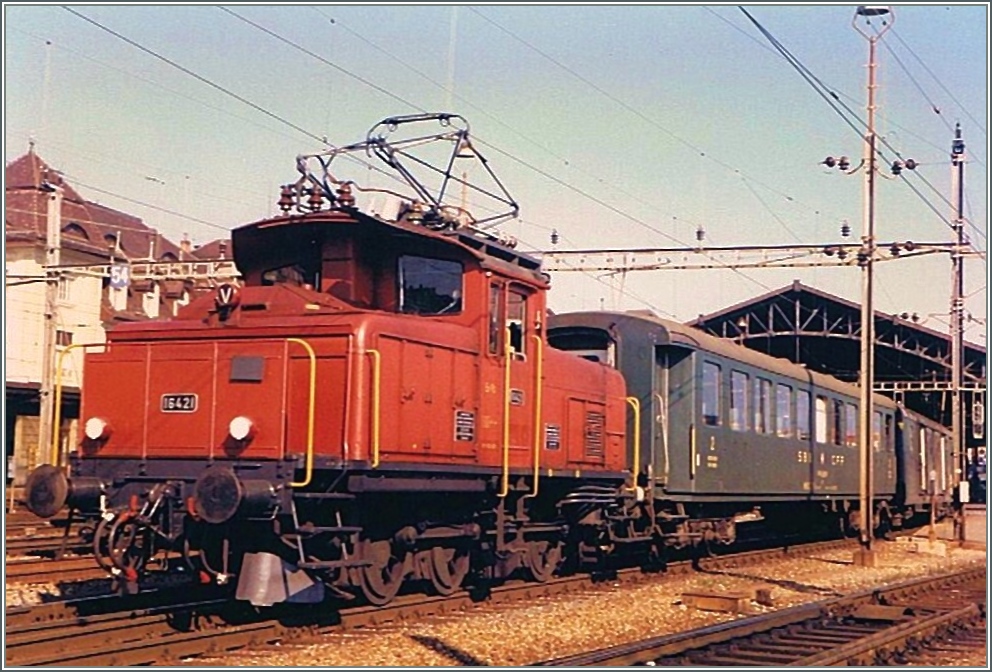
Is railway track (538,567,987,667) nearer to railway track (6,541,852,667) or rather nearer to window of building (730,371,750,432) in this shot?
railway track (6,541,852,667)

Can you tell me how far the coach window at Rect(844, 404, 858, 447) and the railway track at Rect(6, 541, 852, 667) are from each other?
14.1m

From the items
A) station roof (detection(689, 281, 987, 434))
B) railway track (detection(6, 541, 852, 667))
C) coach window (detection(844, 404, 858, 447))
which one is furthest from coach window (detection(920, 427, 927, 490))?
railway track (detection(6, 541, 852, 667))

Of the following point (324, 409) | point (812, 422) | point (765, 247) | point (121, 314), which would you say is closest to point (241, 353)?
point (324, 409)

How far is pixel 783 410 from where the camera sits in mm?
22250

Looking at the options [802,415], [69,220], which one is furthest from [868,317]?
[69,220]

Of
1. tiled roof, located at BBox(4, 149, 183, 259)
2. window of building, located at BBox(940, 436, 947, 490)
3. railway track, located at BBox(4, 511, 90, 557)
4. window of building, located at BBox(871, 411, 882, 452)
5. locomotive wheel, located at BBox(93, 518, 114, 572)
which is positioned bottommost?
railway track, located at BBox(4, 511, 90, 557)

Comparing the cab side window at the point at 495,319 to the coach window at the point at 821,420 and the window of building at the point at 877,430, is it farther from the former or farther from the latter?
the window of building at the point at 877,430

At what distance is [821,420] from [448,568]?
13.4 metres

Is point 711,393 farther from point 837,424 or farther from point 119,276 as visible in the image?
point 119,276

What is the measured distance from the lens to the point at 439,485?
39.4 feet

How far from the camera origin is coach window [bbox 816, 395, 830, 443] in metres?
24.4

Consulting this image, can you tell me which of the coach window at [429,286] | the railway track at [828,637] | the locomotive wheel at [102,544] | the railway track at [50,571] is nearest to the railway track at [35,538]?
the railway track at [50,571]

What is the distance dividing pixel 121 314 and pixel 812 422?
29.2 metres

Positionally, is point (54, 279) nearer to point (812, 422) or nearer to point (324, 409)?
point (812, 422)
